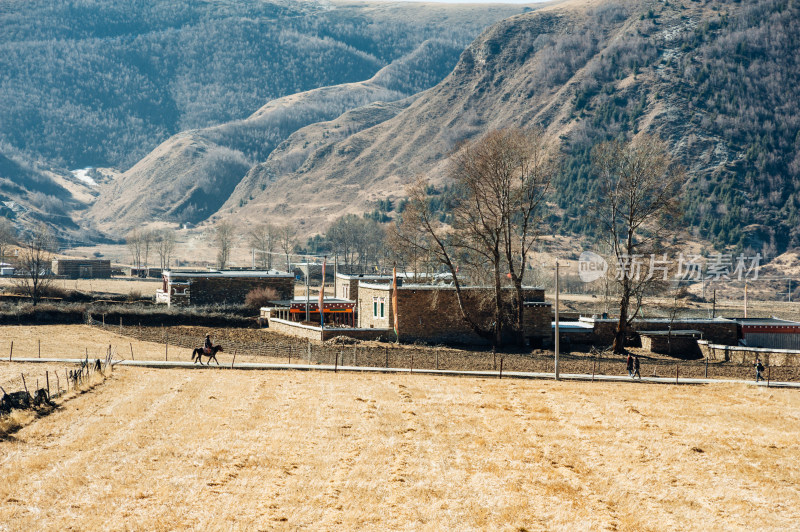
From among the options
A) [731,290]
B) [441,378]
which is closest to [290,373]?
[441,378]

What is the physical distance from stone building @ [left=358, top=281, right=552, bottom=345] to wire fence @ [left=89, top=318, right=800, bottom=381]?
2.68 m

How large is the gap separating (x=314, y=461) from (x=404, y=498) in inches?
169

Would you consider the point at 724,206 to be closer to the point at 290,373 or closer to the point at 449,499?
the point at 290,373

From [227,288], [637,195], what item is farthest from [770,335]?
[227,288]

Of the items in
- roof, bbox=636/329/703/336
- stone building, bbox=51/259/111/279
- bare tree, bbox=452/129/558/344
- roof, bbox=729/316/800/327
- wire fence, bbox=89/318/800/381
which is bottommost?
wire fence, bbox=89/318/800/381

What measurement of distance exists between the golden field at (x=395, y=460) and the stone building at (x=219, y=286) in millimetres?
40060

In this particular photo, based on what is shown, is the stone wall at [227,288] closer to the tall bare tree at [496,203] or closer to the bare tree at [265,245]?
the tall bare tree at [496,203]

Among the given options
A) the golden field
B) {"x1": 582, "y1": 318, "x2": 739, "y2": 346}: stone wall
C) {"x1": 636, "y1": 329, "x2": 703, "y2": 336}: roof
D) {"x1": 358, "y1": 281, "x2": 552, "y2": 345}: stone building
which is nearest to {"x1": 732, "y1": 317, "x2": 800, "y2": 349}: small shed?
{"x1": 582, "y1": 318, "x2": 739, "y2": 346}: stone wall

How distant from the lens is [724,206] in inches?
6954

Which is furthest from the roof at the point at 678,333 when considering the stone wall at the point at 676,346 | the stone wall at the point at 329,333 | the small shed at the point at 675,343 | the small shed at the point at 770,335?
the stone wall at the point at 329,333

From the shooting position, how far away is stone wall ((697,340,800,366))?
170ft

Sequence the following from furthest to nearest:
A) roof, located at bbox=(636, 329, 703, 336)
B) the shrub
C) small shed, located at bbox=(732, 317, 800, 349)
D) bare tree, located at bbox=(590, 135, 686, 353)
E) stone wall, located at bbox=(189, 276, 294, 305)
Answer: stone wall, located at bbox=(189, 276, 294, 305) → the shrub → small shed, located at bbox=(732, 317, 800, 349) → roof, located at bbox=(636, 329, 703, 336) → bare tree, located at bbox=(590, 135, 686, 353)

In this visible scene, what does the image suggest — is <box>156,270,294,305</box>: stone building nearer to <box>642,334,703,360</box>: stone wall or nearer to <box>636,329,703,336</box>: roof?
<box>636,329,703,336</box>: roof

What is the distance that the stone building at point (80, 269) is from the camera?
137 m
